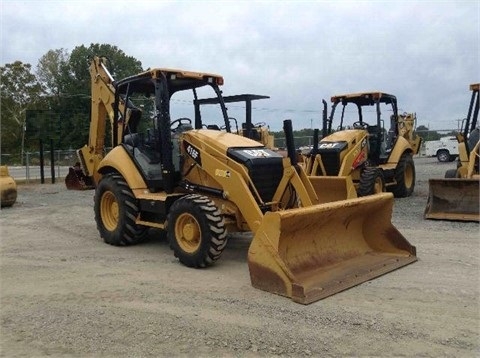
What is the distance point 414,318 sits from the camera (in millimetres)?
4582

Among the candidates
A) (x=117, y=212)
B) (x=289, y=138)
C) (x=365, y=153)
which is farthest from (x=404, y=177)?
(x=117, y=212)

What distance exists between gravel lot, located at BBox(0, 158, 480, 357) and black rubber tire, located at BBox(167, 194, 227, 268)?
0.67ft

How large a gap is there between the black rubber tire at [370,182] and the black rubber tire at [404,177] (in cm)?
161

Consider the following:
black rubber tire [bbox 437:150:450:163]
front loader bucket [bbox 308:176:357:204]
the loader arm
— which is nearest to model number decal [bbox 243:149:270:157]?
front loader bucket [bbox 308:176:357:204]

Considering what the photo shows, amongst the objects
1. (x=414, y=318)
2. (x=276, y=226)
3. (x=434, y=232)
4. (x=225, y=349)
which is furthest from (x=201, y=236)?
(x=434, y=232)

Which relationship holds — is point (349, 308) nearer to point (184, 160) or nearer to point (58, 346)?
point (58, 346)

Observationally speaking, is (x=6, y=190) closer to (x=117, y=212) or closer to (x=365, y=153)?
(x=117, y=212)

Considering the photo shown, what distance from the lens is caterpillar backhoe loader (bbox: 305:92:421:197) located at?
451 inches

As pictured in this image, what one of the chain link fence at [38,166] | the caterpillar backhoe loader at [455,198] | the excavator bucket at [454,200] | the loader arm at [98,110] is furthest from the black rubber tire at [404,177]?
the chain link fence at [38,166]

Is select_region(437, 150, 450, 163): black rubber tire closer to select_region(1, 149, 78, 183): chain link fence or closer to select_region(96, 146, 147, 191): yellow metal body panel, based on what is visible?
select_region(1, 149, 78, 183): chain link fence

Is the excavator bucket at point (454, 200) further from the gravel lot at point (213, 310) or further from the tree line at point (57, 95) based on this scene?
the tree line at point (57, 95)

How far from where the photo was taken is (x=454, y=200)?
9.66 meters

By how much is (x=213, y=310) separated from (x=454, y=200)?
21.5ft

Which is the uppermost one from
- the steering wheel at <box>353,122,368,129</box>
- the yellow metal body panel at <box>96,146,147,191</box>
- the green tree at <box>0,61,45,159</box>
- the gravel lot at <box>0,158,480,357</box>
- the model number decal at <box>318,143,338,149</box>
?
the green tree at <box>0,61,45,159</box>
